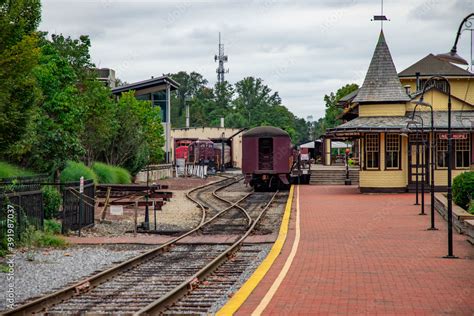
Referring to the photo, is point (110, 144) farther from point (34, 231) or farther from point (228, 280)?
point (228, 280)

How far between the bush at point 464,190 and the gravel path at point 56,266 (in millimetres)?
10005

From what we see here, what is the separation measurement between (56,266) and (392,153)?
2475cm

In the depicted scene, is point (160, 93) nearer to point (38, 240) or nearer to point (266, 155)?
point (266, 155)

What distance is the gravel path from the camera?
12305 millimetres

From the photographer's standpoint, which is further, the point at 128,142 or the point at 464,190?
the point at 128,142

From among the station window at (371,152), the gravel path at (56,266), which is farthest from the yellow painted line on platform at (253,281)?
the station window at (371,152)

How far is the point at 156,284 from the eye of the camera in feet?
41.9

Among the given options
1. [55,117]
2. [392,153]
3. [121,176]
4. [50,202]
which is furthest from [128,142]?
[50,202]

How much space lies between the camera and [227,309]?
10.0 m

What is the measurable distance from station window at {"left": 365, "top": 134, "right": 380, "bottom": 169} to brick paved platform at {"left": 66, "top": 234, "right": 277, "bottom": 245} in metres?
17.7

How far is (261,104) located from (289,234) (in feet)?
422

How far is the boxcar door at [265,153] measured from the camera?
41750 mm

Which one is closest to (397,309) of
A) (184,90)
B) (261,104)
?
(261,104)

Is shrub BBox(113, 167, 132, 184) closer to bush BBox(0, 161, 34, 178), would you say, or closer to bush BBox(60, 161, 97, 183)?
bush BBox(60, 161, 97, 183)
